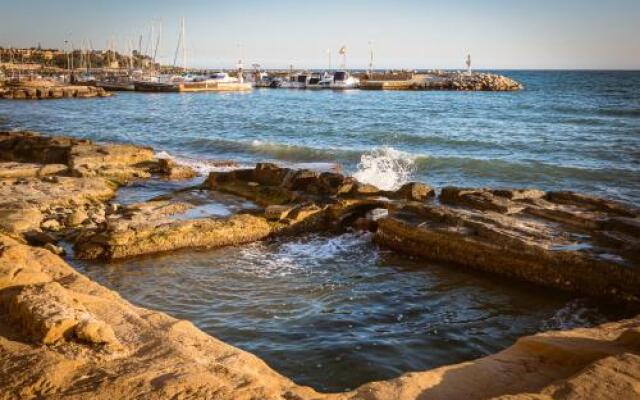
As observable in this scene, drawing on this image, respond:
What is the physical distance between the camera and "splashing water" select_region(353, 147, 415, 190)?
62.8 ft

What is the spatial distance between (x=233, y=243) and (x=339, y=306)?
12.5ft

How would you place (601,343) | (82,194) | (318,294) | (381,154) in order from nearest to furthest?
(601,343)
(318,294)
(82,194)
(381,154)

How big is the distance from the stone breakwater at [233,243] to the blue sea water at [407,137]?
611 cm

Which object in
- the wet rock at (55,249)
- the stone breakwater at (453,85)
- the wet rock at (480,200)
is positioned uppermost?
the stone breakwater at (453,85)

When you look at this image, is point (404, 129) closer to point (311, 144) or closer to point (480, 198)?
point (311, 144)

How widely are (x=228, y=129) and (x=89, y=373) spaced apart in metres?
32.8

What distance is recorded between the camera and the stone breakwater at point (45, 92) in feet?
196

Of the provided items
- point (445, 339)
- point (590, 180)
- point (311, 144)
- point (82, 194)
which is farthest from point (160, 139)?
point (445, 339)

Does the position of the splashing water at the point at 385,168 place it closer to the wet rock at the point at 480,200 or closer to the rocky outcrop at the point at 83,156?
the wet rock at the point at 480,200

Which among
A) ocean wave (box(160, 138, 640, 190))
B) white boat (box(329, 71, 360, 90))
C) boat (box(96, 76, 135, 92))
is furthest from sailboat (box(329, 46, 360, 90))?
ocean wave (box(160, 138, 640, 190))

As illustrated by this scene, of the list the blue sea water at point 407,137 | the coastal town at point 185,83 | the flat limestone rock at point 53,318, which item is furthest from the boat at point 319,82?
the flat limestone rock at point 53,318

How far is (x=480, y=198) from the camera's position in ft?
40.2

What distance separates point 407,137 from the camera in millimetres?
32156

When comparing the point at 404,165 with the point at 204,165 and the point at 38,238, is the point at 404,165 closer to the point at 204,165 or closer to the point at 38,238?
the point at 204,165
